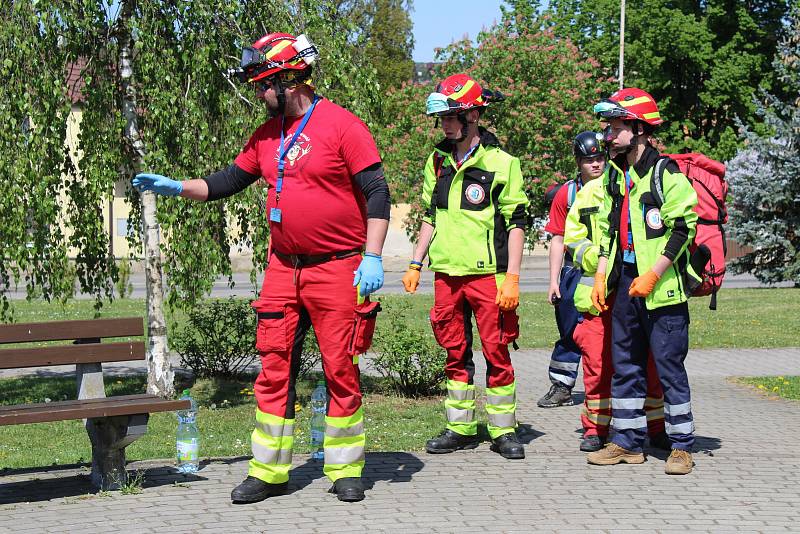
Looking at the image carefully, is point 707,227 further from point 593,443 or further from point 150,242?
point 150,242

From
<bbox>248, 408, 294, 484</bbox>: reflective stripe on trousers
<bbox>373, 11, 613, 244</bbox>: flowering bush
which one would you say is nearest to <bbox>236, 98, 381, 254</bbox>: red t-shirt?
<bbox>248, 408, 294, 484</bbox>: reflective stripe on trousers

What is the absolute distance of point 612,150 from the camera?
670 centimetres

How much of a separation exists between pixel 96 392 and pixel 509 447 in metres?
2.40

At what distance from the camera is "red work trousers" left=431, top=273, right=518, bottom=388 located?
7.02m

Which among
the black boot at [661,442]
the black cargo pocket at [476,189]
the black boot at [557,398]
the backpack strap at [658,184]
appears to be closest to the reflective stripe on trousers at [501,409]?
the black boot at [661,442]

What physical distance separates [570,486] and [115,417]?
7.88ft

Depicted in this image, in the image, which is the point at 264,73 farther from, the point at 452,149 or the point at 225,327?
the point at 225,327

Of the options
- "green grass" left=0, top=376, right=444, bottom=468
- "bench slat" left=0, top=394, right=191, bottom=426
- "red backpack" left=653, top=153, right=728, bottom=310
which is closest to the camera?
"bench slat" left=0, top=394, right=191, bottom=426

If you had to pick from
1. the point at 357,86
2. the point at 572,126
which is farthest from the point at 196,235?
the point at 572,126

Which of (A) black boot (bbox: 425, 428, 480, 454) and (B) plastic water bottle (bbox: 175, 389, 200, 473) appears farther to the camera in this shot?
(A) black boot (bbox: 425, 428, 480, 454)

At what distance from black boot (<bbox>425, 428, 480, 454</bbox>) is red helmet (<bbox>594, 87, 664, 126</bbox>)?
214cm

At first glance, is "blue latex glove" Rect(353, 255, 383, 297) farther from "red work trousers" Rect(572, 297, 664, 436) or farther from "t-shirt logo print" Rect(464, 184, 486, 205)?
"red work trousers" Rect(572, 297, 664, 436)

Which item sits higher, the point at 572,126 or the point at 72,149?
the point at 572,126

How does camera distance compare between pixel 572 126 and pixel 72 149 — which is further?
pixel 572 126
